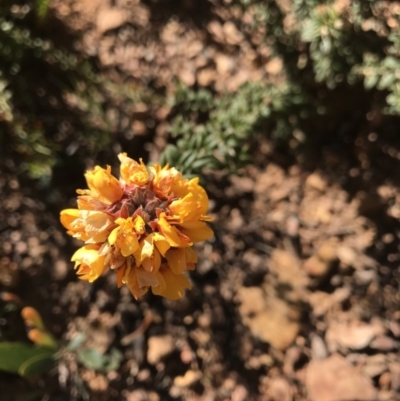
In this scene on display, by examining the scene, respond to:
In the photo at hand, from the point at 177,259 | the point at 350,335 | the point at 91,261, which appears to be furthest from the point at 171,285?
the point at 350,335

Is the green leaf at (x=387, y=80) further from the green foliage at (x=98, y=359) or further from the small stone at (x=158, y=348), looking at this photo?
the green foliage at (x=98, y=359)

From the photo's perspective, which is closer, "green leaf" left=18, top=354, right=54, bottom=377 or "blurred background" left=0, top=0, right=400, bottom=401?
"green leaf" left=18, top=354, right=54, bottom=377

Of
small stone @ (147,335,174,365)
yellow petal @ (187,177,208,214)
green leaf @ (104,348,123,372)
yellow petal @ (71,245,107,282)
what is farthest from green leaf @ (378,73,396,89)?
green leaf @ (104,348,123,372)

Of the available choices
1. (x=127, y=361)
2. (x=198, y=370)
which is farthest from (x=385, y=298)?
(x=127, y=361)

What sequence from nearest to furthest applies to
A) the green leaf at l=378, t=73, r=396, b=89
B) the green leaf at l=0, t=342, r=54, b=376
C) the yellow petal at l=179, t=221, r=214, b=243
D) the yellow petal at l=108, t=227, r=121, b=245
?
1. the yellow petal at l=108, t=227, r=121, b=245
2. the yellow petal at l=179, t=221, r=214, b=243
3. the green leaf at l=0, t=342, r=54, b=376
4. the green leaf at l=378, t=73, r=396, b=89

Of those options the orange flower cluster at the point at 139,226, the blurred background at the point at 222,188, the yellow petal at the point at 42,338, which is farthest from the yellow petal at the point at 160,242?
the yellow petal at the point at 42,338

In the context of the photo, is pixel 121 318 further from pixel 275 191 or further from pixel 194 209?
pixel 194 209

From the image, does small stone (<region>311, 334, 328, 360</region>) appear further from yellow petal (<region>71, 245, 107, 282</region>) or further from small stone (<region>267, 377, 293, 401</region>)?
yellow petal (<region>71, 245, 107, 282</region>)
